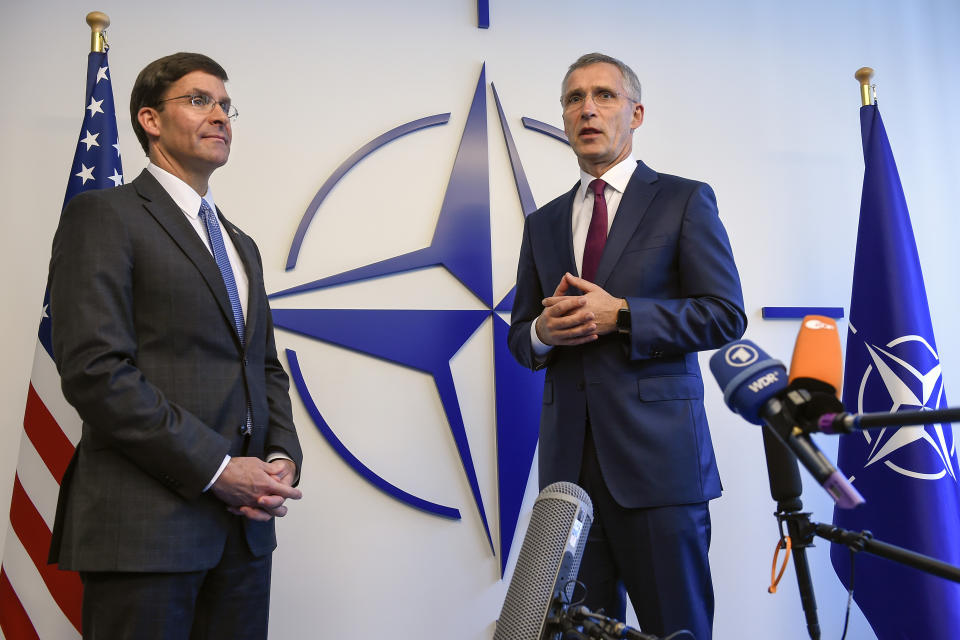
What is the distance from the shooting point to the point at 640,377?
6.17 ft

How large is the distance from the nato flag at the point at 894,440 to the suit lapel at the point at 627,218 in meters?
1.21

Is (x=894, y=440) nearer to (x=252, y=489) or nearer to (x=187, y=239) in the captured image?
(x=252, y=489)

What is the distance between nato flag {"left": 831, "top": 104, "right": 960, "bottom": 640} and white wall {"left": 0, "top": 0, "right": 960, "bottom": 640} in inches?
12.8

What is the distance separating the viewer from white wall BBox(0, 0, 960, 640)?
2596 mm

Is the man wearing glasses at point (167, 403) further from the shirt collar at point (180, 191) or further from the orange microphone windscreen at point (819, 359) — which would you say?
the orange microphone windscreen at point (819, 359)

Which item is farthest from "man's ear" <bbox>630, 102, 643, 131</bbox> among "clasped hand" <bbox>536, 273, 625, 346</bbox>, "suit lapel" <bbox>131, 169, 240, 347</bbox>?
"suit lapel" <bbox>131, 169, 240, 347</bbox>

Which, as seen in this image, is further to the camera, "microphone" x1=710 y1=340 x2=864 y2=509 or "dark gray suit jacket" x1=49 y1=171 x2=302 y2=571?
"dark gray suit jacket" x1=49 y1=171 x2=302 y2=571

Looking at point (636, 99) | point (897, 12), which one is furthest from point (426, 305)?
point (897, 12)

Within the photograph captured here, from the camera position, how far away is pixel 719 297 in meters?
1.90

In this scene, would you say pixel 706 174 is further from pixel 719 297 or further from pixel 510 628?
pixel 510 628

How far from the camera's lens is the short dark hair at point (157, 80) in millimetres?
1899

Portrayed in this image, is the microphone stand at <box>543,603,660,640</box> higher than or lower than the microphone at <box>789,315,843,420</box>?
lower

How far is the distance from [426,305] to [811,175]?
1669mm

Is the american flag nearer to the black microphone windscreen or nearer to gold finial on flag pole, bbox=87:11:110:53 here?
gold finial on flag pole, bbox=87:11:110:53
